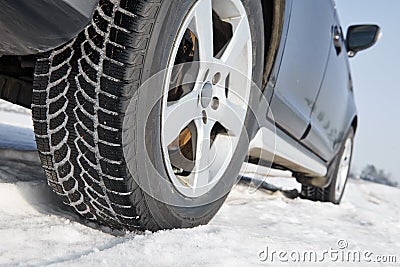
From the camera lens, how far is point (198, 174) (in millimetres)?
1543

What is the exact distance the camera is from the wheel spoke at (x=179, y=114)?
1.35 m

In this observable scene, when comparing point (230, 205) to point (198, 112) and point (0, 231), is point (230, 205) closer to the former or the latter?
point (198, 112)

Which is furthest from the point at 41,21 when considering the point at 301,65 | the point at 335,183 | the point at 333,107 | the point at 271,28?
the point at 335,183

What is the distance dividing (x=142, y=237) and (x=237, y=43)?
2.46 feet

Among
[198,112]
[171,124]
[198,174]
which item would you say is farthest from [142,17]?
[198,174]

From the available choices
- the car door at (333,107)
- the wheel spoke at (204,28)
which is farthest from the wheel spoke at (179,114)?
the car door at (333,107)

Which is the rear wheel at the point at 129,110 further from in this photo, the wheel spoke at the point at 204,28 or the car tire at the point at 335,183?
the car tire at the point at 335,183

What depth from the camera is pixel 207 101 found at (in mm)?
1547

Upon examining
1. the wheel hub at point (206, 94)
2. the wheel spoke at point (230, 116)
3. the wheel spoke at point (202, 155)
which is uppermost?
the wheel hub at point (206, 94)

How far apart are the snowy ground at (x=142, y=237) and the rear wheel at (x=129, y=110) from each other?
0.09m

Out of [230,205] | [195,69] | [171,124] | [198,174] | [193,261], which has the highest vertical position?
[195,69]

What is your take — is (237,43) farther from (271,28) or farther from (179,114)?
(179,114)

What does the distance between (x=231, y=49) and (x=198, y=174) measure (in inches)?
17.7

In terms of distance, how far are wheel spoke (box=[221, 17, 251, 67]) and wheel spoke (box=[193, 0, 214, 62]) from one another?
0.38ft
